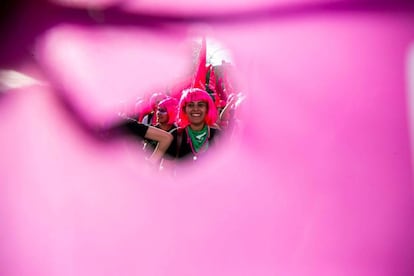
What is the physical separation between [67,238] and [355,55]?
2.62 feet

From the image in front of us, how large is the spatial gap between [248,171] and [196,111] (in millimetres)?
189

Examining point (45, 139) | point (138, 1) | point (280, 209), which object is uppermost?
point (138, 1)

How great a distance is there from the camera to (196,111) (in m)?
0.92

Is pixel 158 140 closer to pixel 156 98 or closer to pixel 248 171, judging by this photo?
pixel 156 98

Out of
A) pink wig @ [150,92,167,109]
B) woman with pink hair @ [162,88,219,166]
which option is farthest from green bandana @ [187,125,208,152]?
pink wig @ [150,92,167,109]

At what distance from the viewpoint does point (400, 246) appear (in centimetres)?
90

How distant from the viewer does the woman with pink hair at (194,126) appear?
0.91 m

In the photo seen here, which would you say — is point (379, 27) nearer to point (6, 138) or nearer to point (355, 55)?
point (355, 55)

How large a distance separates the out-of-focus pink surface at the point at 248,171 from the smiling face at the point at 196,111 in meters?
0.09

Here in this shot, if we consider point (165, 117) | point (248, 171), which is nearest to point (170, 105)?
point (165, 117)

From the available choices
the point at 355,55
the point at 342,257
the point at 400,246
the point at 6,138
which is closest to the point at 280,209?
the point at 342,257

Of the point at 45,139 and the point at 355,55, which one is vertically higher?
the point at 355,55

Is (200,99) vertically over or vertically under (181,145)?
over

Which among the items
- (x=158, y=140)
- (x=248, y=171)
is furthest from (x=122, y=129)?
(x=248, y=171)
